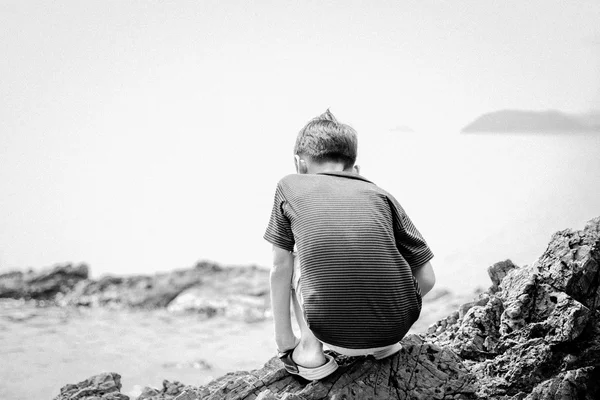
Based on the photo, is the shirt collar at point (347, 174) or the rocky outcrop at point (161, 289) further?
the rocky outcrop at point (161, 289)

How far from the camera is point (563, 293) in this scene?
2340 millimetres

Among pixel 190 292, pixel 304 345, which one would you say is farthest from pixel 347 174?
pixel 190 292

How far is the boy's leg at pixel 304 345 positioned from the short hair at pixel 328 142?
0.44m

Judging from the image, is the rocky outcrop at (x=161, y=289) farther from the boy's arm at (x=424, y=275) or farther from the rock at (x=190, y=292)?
the boy's arm at (x=424, y=275)

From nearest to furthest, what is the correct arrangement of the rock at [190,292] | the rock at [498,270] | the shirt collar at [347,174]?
1. the shirt collar at [347,174]
2. the rock at [498,270]
3. the rock at [190,292]

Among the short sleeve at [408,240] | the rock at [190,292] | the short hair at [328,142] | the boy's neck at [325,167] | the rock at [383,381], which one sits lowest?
the rock at [190,292]

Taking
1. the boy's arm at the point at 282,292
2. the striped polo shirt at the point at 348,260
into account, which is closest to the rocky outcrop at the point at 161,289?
the boy's arm at the point at 282,292

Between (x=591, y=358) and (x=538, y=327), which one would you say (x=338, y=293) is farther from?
(x=591, y=358)

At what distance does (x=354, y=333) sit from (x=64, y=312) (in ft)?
28.0

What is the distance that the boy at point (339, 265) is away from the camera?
2.08 meters

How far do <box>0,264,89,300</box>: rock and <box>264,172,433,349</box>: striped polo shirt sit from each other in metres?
9.55

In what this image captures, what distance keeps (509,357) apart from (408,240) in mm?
617

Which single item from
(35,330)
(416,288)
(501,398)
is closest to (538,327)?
(501,398)

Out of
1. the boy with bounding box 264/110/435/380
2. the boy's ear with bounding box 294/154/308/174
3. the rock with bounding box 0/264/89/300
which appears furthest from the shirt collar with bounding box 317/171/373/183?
the rock with bounding box 0/264/89/300
